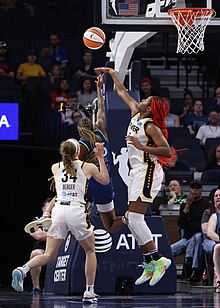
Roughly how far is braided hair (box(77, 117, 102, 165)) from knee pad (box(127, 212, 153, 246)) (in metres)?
1.39

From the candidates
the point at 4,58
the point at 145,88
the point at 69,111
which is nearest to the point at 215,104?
the point at 145,88

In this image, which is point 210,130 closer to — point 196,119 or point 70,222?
point 196,119

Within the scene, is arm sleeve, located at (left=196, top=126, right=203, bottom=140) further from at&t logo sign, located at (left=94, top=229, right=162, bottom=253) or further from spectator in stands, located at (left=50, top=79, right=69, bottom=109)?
at&t logo sign, located at (left=94, top=229, right=162, bottom=253)

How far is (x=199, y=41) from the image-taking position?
12.4 m

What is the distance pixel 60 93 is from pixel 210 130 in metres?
3.15

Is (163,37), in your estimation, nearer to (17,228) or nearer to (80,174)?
(17,228)

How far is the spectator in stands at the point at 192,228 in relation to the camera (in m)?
16.0

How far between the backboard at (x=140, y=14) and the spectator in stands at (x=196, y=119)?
8.15 m

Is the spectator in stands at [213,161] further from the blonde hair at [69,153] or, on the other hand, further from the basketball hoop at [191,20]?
the blonde hair at [69,153]

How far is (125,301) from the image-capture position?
11789mm

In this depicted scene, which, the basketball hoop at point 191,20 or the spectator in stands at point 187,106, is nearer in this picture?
the basketball hoop at point 191,20

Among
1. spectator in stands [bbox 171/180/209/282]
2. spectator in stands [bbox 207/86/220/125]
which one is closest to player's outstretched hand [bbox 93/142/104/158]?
spectator in stands [bbox 171/180/209/282]

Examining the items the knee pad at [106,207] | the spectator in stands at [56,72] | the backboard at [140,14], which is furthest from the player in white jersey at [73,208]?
the spectator in stands at [56,72]

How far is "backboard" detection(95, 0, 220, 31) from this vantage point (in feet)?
39.6
